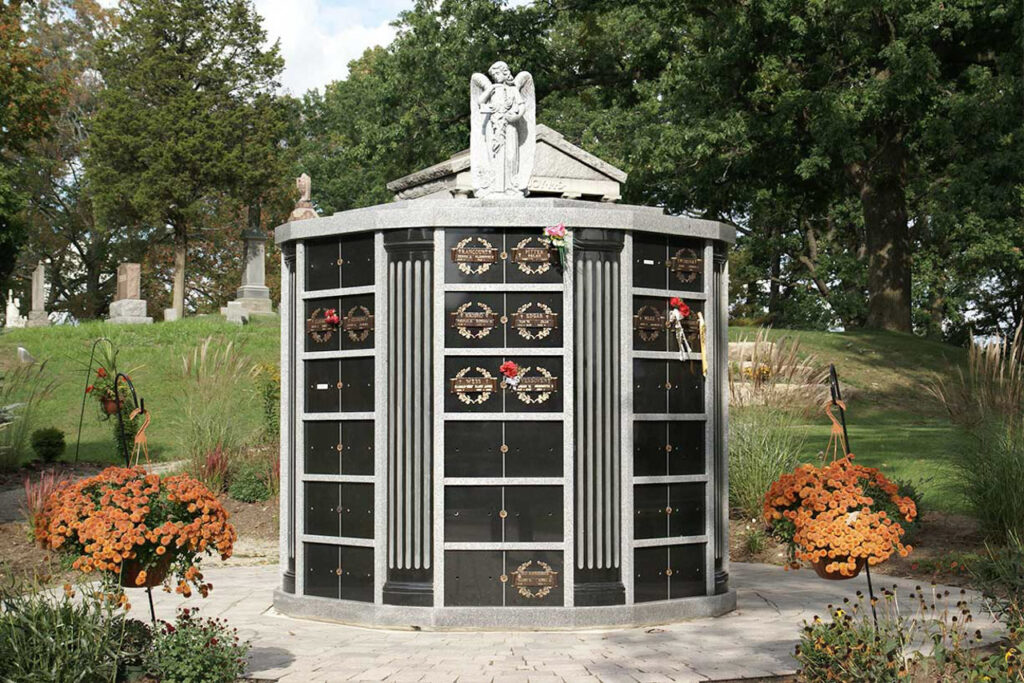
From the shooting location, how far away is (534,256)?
8719mm

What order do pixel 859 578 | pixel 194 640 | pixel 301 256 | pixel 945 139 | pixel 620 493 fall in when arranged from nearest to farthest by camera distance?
pixel 194 640
pixel 620 493
pixel 301 256
pixel 859 578
pixel 945 139

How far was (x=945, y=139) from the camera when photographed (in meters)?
23.1

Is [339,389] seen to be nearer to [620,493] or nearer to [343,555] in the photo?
[343,555]

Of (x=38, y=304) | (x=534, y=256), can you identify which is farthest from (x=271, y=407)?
(x=38, y=304)

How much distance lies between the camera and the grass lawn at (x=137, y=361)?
67.1 feet

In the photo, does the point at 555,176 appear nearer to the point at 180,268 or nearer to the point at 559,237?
the point at 559,237

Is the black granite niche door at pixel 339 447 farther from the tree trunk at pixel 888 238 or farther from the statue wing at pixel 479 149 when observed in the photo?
the tree trunk at pixel 888 238

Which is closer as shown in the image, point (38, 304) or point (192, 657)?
point (192, 657)

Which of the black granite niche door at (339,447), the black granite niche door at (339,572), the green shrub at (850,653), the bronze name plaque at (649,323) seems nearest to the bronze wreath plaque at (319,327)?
the black granite niche door at (339,447)

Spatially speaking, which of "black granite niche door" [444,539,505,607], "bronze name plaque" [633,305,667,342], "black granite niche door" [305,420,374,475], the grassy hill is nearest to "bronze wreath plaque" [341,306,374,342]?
"black granite niche door" [305,420,374,475]

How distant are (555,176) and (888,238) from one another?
16.2m

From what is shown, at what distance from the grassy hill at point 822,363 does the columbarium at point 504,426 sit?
530 centimetres

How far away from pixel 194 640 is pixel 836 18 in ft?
72.2

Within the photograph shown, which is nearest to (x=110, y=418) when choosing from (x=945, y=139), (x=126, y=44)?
(x=945, y=139)
